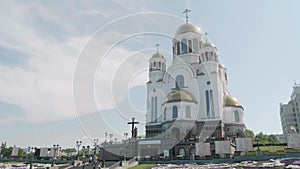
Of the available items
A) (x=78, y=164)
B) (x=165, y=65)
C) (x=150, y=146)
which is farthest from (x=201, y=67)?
(x=78, y=164)

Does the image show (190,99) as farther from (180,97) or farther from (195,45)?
(195,45)

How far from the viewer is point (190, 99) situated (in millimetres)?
37625

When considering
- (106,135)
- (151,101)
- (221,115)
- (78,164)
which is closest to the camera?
(78,164)

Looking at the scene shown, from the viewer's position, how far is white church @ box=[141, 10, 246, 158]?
118 feet

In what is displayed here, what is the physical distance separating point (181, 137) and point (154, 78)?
14.4 meters

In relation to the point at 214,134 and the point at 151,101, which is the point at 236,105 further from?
the point at 151,101

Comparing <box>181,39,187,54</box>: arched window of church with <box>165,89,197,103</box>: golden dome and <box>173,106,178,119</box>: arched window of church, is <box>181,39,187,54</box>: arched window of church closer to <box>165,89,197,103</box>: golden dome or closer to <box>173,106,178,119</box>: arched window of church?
<box>165,89,197,103</box>: golden dome

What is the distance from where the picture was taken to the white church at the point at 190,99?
36.0 meters

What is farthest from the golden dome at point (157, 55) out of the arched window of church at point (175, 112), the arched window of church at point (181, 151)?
the arched window of church at point (181, 151)

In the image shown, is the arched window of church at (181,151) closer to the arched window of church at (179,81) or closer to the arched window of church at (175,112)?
the arched window of church at (175,112)

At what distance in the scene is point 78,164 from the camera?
26.5 meters

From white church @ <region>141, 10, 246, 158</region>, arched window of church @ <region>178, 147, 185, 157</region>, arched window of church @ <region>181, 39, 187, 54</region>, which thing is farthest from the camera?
arched window of church @ <region>181, 39, 187, 54</region>

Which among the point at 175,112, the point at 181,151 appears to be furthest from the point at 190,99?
the point at 181,151

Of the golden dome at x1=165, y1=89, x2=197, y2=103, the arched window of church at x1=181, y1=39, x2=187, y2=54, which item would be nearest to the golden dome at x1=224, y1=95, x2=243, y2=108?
the golden dome at x1=165, y1=89, x2=197, y2=103
